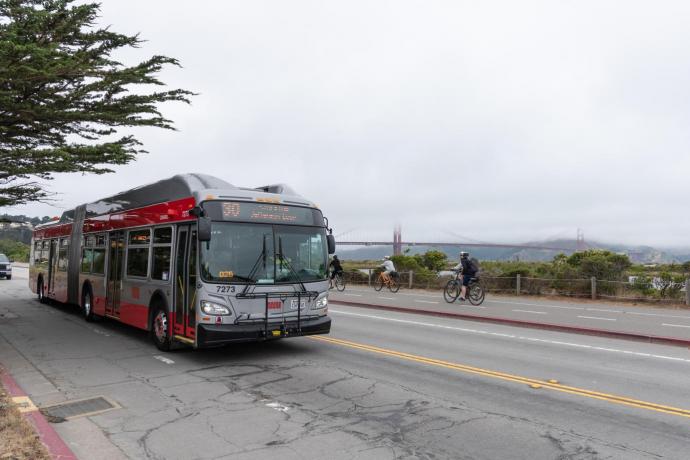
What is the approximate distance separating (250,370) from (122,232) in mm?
5597

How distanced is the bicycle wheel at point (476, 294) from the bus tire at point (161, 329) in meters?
12.4

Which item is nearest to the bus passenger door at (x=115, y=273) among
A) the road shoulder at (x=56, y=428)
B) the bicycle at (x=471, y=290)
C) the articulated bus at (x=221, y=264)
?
the articulated bus at (x=221, y=264)

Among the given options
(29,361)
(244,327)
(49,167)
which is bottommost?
(29,361)

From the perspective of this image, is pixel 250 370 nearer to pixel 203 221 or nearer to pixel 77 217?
pixel 203 221

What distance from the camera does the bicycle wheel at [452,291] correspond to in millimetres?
20281

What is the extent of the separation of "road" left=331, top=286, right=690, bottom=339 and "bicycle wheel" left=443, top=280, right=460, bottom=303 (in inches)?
9.2

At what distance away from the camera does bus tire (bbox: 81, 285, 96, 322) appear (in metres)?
14.2

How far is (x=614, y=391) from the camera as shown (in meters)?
7.15

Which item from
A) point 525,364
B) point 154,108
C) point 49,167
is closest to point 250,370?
point 525,364

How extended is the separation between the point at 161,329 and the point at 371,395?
194 inches

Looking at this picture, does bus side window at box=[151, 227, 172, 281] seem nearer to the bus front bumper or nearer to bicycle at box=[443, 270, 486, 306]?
the bus front bumper

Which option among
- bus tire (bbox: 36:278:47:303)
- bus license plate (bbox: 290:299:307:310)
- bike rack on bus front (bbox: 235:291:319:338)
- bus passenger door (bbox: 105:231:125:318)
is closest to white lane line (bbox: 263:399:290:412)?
bike rack on bus front (bbox: 235:291:319:338)

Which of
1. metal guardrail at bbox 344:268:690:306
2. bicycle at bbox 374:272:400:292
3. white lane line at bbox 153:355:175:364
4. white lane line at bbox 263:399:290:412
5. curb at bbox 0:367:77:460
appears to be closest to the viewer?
curb at bbox 0:367:77:460

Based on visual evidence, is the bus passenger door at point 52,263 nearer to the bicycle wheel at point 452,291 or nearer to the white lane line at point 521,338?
the white lane line at point 521,338
